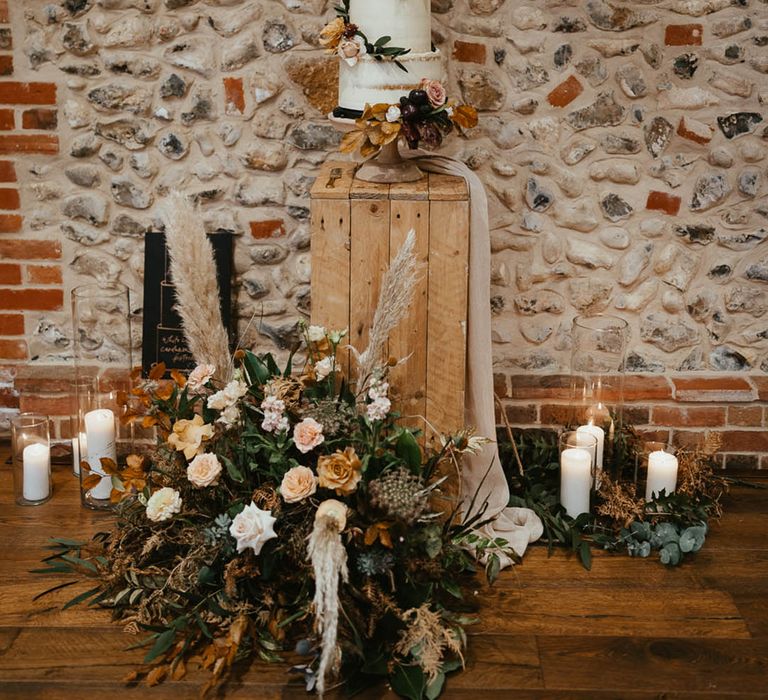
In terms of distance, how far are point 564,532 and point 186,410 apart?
3.79ft

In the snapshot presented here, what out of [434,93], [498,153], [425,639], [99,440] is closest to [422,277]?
[434,93]

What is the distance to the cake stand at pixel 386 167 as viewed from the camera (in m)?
2.70

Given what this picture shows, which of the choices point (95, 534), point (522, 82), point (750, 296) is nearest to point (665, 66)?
point (522, 82)

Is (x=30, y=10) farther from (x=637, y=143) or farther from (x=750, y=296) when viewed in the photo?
(x=750, y=296)

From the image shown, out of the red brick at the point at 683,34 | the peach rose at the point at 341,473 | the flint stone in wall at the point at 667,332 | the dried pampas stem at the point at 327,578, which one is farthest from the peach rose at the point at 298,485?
the red brick at the point at 683,34

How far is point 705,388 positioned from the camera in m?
3.33

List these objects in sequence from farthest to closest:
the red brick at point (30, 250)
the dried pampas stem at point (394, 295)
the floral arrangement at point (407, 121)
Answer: the red brick at point (30, 250)
the floral arrangement at point (407, 121)
the dried pampas stem at point (394, 295)

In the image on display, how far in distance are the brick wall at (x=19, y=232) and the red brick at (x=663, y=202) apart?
1956 mm

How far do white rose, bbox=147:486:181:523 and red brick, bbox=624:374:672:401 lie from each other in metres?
1.62

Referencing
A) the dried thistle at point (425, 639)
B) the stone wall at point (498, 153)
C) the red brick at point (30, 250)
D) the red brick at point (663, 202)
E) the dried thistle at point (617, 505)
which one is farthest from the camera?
the red brick at point (30, 250)

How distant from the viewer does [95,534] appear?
9.47ft

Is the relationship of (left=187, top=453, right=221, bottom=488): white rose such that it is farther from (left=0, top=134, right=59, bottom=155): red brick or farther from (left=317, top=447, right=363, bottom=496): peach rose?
(left=0, top=134, right=59, bottom=155): red brick

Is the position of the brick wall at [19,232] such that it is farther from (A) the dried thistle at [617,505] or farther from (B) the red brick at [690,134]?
(B) the red brick at [690,134]

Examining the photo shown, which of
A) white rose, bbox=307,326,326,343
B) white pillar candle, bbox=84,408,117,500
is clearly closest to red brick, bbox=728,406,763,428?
white rose, bbox=307,326,326,343
